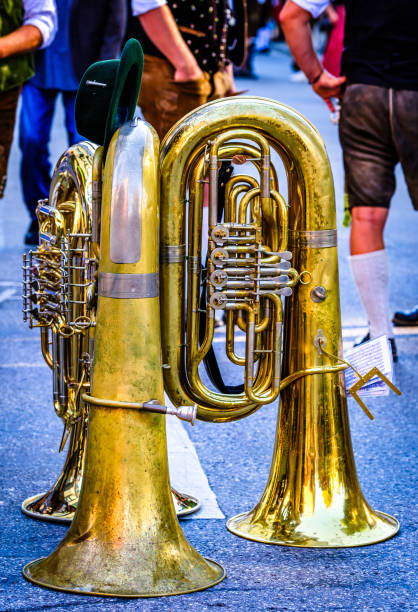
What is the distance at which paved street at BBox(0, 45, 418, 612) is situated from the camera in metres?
2.58

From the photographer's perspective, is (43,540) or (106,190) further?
(43,540)

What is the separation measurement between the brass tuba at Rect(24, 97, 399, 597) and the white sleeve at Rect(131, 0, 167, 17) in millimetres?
1895

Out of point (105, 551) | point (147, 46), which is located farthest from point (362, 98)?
point (105, 551)

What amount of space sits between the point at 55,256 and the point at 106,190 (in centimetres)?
45

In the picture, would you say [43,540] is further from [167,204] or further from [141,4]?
[141,4]

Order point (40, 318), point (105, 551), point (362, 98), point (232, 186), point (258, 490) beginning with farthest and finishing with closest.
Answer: point (362, 98) → point (258, 490) → point (40, 318) → point (232, 186) → point (105, 551)

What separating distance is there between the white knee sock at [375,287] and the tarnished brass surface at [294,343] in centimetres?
162

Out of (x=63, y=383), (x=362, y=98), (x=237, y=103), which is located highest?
(x=362, y=98)

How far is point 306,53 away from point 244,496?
225 cm

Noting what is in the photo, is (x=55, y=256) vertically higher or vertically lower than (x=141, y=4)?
lower

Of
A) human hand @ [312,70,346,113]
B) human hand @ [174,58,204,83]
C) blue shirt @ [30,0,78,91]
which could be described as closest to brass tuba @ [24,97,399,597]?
human hand @ [174,58,204,83]

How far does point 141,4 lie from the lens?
466cm

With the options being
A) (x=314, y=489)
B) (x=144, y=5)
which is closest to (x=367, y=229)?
(x=144, y=5)

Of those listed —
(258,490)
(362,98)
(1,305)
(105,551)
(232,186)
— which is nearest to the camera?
(105,551)
